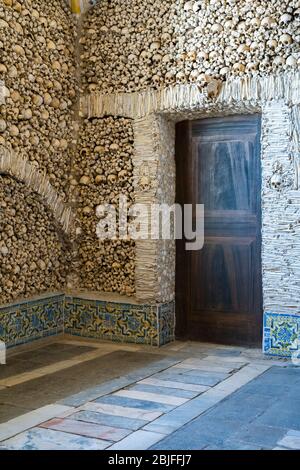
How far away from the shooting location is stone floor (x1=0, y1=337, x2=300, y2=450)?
9.15ft

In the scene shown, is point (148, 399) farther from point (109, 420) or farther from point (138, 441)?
point (138, 441)

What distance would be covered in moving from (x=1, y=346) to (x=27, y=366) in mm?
261

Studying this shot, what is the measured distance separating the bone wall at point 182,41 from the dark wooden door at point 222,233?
18.0 inches

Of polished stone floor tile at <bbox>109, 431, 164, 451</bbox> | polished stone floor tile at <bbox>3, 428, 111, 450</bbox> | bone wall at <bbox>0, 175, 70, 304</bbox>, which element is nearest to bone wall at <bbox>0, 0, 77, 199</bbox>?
bone wall at <bbox>0, 175, 70, 304</bbox>

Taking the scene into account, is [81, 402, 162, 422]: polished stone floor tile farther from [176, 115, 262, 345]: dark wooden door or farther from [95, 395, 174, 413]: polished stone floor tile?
[176, 115, 262, 345]: dark wooden door

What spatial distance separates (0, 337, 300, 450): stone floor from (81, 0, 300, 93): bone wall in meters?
2.15

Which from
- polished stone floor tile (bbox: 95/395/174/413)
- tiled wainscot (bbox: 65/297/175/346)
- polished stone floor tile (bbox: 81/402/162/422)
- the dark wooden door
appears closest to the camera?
polished stone floor tile (bbox: 81/402/162/422)

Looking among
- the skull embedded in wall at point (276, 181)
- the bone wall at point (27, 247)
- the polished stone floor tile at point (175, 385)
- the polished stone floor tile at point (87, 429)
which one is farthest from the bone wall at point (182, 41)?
the polished stone floor tile at point (87, 429)

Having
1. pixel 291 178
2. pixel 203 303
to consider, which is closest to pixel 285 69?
pixel 291 178

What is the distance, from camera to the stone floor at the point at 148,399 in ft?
9.15

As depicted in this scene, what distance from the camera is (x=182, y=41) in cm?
469

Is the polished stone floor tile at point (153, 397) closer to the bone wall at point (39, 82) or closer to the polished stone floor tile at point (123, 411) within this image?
the polished stone floor tile at point (123, 411)

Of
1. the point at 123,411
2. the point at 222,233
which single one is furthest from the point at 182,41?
the point at 123,411

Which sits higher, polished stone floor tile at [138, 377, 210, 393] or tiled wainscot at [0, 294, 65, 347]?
tiled wainscot at [0, 294, 65, 347]
